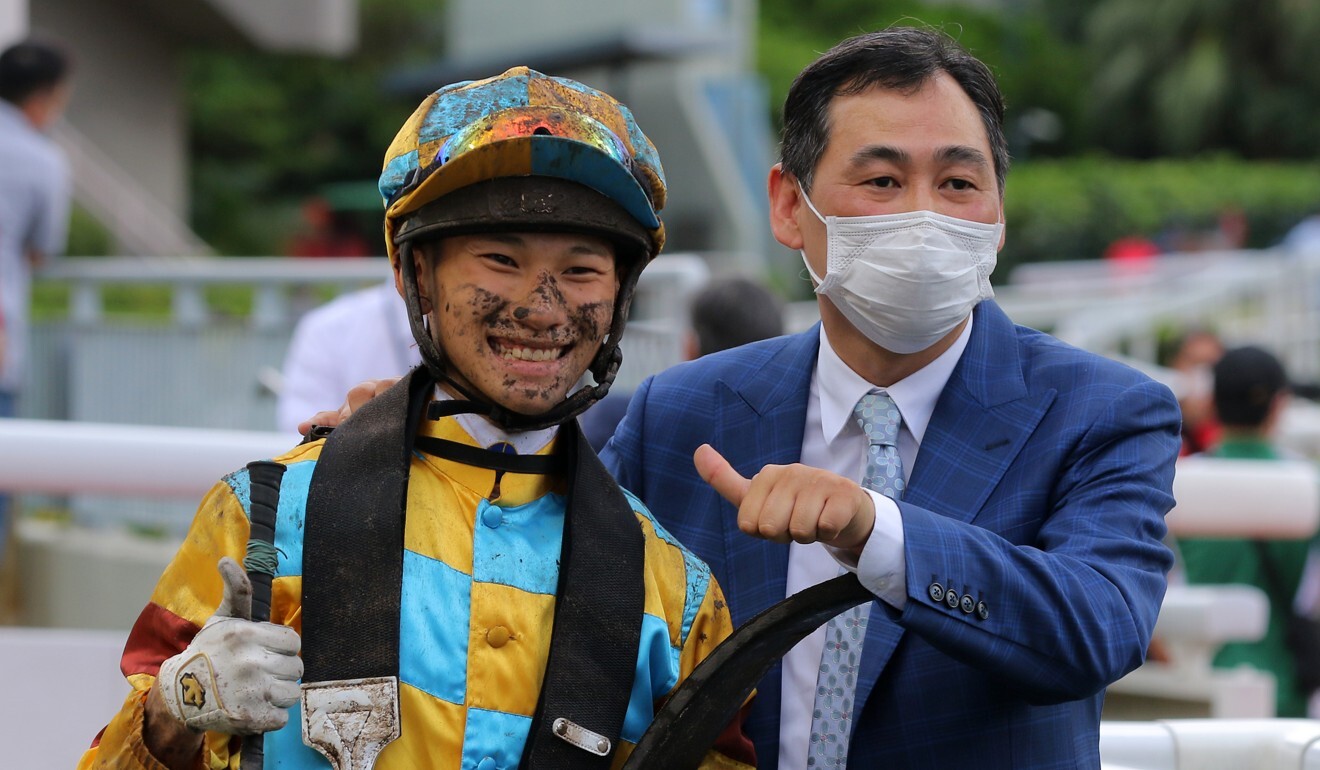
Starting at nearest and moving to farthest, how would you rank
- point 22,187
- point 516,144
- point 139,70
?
point 516,144
point 22,187
point 139,70

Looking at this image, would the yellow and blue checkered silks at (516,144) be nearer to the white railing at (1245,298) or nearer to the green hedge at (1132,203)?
the white railing at (1245,298)

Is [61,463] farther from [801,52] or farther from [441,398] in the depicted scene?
[801,52]

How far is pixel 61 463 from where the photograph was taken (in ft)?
12.2

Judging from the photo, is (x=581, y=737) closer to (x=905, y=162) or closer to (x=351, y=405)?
(x=351, y=405)

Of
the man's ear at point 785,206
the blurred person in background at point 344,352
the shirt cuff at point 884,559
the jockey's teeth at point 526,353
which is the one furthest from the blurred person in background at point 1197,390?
the jockey's teeth at point 526,353

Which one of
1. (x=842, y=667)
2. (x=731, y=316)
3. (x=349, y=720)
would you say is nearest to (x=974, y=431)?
(x=842, y=667)

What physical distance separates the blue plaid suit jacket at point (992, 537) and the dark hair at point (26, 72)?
14.3 ft

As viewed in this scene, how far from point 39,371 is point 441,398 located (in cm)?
524

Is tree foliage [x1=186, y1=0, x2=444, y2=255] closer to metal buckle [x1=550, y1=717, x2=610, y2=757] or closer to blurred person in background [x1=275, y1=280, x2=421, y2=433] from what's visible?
blurred person in background [x1=275, y1=280, x2=421, y2=433]

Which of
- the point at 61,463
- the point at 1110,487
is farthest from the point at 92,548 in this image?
the point at 1110,487

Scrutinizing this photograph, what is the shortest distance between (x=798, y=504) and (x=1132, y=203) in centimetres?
2494

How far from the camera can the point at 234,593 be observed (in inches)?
69.9

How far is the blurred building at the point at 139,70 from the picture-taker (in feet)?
43.2

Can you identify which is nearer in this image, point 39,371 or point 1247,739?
point 1247,739
